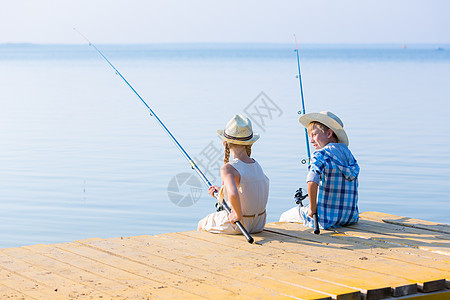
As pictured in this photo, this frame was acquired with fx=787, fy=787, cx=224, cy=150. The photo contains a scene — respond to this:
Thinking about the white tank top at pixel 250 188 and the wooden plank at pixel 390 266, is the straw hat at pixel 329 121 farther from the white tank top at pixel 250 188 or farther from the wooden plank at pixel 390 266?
the wooden plank at pixel 390 266

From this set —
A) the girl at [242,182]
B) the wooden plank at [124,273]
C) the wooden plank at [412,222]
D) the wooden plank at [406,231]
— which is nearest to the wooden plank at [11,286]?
the wooden plank at [124,273]

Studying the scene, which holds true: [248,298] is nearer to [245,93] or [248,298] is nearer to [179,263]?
[179,263]

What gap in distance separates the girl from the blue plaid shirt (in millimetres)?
343

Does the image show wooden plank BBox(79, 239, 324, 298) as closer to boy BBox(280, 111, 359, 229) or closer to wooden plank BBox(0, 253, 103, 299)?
wooden plank BBox(0, 253, 103, 299)

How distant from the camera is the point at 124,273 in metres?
3.97

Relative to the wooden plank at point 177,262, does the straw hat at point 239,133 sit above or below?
above

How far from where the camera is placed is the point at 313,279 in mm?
3867

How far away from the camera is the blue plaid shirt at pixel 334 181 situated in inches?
193

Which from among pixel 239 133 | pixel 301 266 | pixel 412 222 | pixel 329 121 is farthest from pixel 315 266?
pixel 412 222

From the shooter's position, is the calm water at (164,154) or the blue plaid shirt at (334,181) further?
the calm water at (164,154)

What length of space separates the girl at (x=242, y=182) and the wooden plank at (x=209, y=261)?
0.34 meters

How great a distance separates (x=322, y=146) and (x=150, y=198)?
3.74 metres

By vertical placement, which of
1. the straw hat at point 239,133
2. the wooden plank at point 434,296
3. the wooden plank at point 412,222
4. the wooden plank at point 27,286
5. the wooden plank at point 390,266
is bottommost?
the wooden plank at point 434,296

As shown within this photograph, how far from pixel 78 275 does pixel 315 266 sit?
4.02 ft
